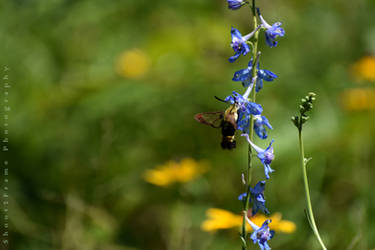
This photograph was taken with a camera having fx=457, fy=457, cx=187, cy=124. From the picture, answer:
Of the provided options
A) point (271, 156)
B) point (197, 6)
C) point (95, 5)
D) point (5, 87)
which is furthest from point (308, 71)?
point (271, 156)

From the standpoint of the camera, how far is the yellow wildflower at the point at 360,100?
339 cm

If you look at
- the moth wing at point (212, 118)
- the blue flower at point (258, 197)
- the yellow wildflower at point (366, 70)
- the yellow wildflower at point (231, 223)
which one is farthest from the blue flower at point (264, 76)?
the yellow wildflower at point (366, 70)

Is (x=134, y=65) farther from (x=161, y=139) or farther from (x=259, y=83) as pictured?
(x=259, y=83)

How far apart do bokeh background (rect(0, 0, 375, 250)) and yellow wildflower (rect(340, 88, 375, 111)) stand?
0.01m

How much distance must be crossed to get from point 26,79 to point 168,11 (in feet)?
8.12

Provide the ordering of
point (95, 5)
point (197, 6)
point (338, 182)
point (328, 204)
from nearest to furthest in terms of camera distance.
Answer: point (328, 204) → point (338, 182) → point (95, 5) → point (197, 6)

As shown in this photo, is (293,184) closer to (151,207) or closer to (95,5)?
(151,207)

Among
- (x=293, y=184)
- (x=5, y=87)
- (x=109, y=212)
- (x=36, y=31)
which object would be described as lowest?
(x=109, y=212)

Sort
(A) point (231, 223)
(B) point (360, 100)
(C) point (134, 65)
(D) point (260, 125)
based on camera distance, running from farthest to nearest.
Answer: (C) point (134, 65) < (B) point (360, 100) < (A) point (231, 223) < (D) point (260, 125)

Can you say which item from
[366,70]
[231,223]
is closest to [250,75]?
[231,223]

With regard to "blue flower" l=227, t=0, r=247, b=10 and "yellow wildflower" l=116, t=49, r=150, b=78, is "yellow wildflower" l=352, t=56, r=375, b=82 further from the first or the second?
"blue flower" l=227, t=0, r=247, b=10

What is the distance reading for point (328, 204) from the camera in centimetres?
309

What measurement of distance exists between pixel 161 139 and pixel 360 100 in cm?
156

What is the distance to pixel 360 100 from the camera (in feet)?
11.3
